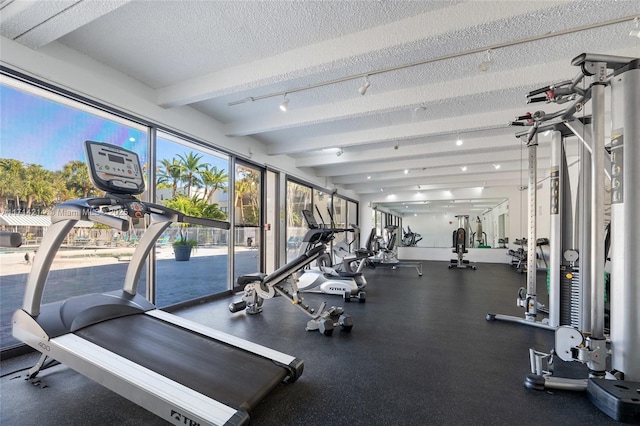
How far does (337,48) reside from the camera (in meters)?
2.61

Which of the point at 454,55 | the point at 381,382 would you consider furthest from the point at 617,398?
the point at 454,55

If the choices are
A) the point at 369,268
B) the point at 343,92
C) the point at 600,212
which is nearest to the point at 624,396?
the point at 600,212

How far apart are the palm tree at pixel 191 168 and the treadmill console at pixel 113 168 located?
6.94 ft

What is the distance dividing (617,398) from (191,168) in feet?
16.4

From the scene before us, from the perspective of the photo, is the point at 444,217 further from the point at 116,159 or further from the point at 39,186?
the point at 39,186

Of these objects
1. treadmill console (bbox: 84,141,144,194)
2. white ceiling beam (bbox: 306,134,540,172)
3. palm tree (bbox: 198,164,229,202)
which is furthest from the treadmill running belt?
white ceiling beam (bbox: 306,134,540,172)

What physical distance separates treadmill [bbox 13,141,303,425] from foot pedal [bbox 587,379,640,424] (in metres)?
1.83

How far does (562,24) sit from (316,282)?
428 centimetres

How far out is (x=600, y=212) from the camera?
1910mm

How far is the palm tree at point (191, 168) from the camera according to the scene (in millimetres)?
4441

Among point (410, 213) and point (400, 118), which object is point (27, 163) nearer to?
point (400, 118)

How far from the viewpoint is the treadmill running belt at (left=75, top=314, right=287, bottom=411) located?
1.65 m

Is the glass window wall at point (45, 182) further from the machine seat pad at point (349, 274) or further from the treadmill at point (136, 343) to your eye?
the machine seat pad at point (349, 274)

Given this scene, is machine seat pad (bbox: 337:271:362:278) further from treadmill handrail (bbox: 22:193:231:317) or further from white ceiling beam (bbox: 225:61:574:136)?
treadmill handrail (bbox: 22:193:231:317)
